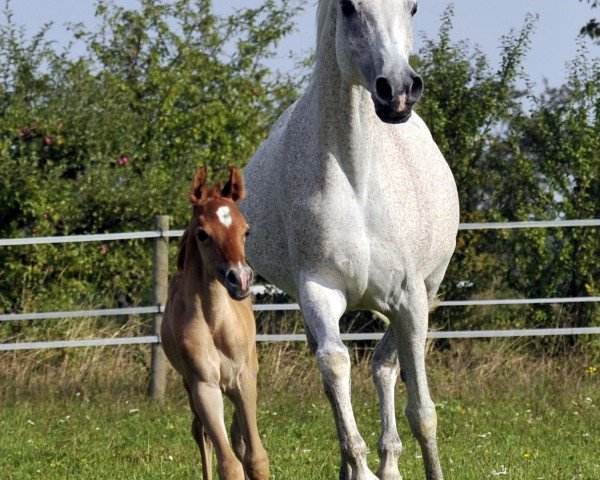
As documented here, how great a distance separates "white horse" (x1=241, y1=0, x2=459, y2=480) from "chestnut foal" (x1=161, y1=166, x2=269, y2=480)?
272mm

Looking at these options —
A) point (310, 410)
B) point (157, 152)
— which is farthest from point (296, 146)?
point (157, 152)

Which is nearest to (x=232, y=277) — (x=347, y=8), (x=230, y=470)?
(x=230, y=470)

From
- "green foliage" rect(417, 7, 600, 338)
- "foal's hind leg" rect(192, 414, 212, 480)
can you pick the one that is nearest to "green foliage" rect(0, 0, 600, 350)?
"green foliage" rect(417, 7, 600, 338)

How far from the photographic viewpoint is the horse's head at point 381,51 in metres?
4.40

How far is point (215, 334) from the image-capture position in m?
5.29

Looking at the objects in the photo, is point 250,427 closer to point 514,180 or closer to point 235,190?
point 235,190

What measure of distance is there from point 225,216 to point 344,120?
23.5 inches

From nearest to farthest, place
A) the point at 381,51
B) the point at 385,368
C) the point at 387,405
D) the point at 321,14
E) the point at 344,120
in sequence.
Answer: the point at 381,51, the point at 344,120, the point at 321,14, the point at 387,405, the point at 385,368

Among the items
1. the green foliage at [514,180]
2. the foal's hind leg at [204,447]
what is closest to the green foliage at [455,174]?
the green foliage at [514,180]

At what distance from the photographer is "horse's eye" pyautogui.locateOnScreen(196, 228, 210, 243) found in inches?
196

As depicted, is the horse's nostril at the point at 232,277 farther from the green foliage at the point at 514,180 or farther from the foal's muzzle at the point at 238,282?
the green foliage at the point at 514,180

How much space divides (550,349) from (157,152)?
4.70 m

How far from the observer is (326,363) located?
4.73 meters

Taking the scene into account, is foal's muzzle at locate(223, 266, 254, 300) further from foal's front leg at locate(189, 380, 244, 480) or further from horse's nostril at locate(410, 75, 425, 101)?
horse's nostril at locate(410, 75, 425, 101)
